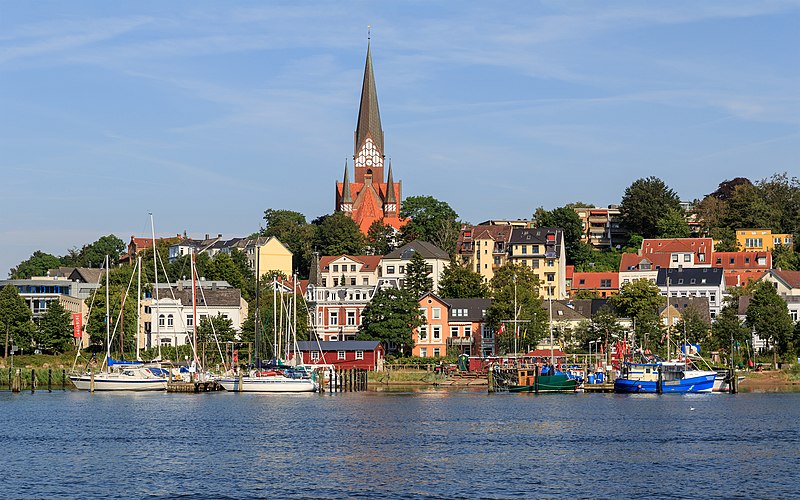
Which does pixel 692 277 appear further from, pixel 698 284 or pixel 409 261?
pixel 409 261

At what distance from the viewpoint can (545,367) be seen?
4616 inches

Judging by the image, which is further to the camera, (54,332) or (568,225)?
(568,225)

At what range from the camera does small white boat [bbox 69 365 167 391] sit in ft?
361

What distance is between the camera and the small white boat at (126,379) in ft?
361

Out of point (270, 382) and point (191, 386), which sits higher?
point (270, 382)

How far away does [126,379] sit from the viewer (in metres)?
110

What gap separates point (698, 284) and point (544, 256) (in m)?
21.2

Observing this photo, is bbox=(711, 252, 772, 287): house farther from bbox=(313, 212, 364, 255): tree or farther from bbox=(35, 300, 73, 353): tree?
bbox=(35, 300, 73, 353): tree

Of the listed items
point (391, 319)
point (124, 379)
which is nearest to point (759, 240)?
point (391, 319)

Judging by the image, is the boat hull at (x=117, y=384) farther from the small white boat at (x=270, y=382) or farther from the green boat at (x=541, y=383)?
the green boat at (x=541, y=383)

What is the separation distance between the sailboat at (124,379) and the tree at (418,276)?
4484 centimetres

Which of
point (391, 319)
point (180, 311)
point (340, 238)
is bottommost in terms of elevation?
point (391, 319)

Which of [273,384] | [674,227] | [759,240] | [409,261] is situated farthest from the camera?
[674,227]

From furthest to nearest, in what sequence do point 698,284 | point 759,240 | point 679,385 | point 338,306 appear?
point 759,240, point 698,284, point 338,306, point 679,385
